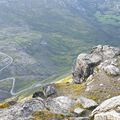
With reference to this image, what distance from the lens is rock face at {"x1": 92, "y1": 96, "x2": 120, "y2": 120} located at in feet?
126

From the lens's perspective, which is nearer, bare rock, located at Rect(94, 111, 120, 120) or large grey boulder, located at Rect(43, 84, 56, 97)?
bare rock, located at Rect(94, 111, 120, 120)

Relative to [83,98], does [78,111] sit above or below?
above

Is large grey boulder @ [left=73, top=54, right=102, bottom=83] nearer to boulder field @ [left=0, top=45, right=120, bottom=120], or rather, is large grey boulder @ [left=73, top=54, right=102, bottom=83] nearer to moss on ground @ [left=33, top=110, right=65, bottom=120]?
boulder field @ [left=0, top=45, right=120, bottom=120]

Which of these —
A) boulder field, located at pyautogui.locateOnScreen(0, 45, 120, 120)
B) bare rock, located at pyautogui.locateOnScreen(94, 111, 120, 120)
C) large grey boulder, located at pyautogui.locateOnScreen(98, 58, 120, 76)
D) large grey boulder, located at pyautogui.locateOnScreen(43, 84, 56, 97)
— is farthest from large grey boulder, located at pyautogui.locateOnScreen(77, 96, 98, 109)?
large grey boulder, located at pyautogui.locateOnScreen(98, 58, 120, 76)

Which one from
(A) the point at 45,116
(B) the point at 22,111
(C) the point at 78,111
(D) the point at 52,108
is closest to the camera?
(A) the point at 45,116

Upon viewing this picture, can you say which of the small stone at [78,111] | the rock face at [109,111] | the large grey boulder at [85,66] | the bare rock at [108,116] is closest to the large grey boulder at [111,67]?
the large grey boulder at [85,66]

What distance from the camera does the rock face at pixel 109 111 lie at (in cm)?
3843

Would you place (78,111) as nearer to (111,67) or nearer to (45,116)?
(45,116)

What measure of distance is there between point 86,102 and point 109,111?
10.7m

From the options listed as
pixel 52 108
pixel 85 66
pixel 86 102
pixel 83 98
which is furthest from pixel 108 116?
pixel 85 66

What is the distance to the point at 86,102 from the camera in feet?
167

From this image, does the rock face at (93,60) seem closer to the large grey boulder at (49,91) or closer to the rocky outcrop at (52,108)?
the large grey boulder at (49,91)

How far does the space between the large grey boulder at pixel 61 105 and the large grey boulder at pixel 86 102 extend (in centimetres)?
118

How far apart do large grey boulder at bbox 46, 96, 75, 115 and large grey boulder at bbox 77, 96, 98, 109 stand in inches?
46.3
